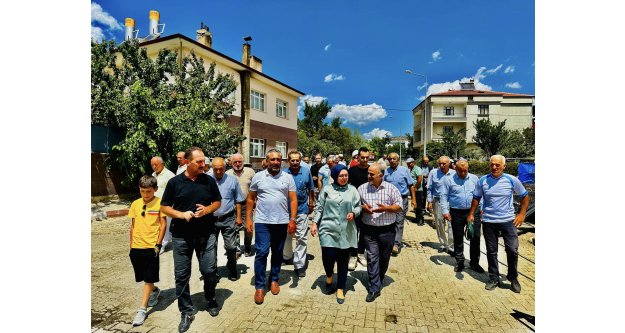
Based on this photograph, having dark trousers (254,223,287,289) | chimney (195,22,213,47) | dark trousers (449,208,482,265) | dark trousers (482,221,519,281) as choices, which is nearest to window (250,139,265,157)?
chimney (195,22,213,47)

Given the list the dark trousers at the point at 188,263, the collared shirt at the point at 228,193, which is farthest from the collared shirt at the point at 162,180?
the dark trousers at the point at 188,263

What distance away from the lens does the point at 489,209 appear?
445 cm

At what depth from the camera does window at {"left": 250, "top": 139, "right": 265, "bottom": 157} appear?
2044cm

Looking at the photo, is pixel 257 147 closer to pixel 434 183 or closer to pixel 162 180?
pixel 162 180

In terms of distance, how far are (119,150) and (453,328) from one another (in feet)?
37.0

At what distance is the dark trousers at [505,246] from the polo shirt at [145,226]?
4.29 meters

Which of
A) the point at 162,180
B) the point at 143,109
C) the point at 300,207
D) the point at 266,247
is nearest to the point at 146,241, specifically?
the point at 266,247

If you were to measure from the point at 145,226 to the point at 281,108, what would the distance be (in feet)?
68.6

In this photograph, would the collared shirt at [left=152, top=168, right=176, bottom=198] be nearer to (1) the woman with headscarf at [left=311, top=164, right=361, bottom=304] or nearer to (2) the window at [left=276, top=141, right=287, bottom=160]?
(1) the woman with headscarf at [left=311, top=164, right=361, bottom=304]

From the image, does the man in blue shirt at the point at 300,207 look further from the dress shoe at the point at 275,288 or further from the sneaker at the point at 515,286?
the sneaker at the point at 515,286

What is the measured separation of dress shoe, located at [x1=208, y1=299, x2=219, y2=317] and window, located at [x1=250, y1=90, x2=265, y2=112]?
1743 centimetres

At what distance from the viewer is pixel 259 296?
385 centimetres

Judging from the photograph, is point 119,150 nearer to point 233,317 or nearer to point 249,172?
point 249,172

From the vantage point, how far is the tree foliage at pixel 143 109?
399 inches
